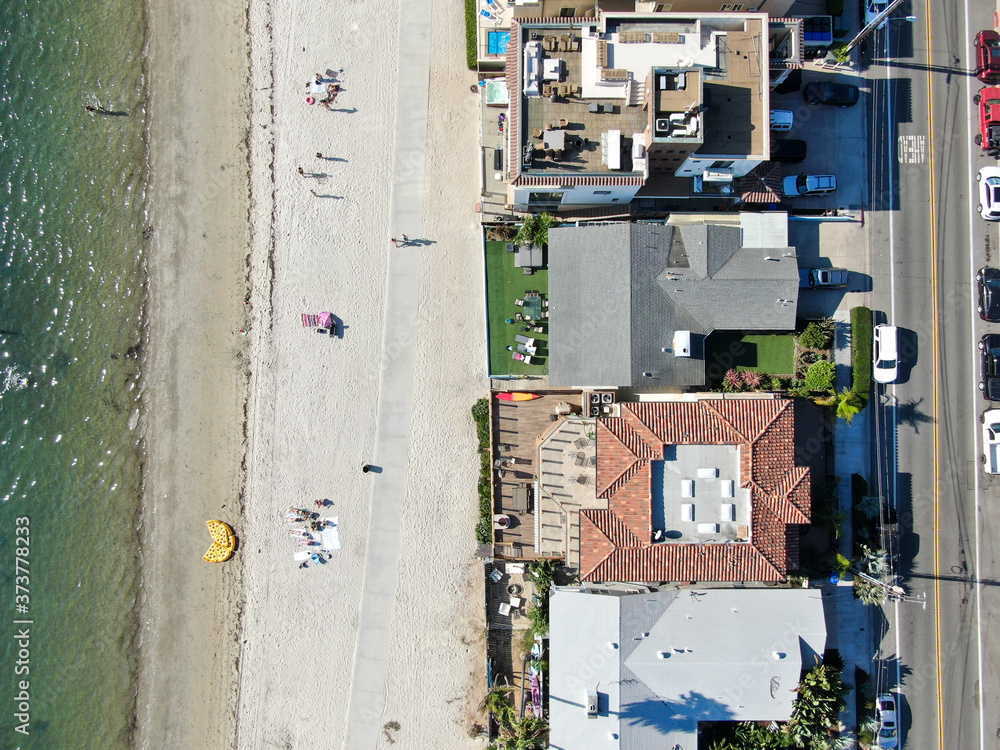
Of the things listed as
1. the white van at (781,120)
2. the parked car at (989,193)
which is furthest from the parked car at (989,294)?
the white van at (781,120)

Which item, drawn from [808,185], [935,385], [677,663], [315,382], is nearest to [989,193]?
[808,185]

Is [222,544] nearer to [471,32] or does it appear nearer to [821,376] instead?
[471,32]

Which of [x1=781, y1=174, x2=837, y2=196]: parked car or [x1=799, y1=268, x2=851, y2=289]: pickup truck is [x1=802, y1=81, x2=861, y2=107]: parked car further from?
[x1=799, y1=268, x2=851, y2=289]: pickup truck

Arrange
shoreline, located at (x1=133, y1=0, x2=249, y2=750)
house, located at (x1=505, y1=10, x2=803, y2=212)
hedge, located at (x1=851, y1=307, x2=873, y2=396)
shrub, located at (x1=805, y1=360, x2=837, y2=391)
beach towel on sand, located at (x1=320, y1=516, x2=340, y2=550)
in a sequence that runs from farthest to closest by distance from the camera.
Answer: shoreline, located at (x1=133, y1=0, x2=249, y2=750)
beach towel on sand, located at (x1=320, y1=516, x2=340, y2=550)
hedge, located at (x1=851, y1=307, x2=873, y2=396)
shrub, located at (x1=805, y1=360, x2=837, y2=391)
house, located at (x1=505, y1=10, x2=803, y2=212)

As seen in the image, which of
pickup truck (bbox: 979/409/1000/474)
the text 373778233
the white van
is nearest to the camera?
the white van

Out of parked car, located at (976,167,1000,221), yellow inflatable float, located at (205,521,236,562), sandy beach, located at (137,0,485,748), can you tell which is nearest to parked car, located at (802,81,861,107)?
parked car, located at (976,167,1000,221)
